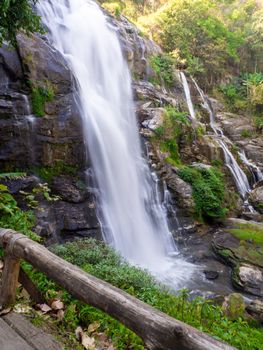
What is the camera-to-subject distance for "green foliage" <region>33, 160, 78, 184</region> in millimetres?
7195

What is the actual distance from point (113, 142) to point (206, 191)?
3856 mm

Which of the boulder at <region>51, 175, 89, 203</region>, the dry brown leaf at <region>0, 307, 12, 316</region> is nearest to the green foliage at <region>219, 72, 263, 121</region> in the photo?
the boulder at <region>51, 175, 89, 203</region>

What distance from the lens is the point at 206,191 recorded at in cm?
1090

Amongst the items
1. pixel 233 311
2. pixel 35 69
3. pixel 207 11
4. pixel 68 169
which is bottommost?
pixel 233 311

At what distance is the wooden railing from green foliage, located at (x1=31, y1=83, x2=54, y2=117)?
515 cm

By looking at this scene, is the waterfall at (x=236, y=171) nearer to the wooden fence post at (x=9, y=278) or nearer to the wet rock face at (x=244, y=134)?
the wet rock face at (x=244, y=134)

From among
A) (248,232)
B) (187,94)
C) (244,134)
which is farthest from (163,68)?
(248,232)

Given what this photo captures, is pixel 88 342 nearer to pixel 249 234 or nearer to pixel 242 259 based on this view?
pixel 242 259

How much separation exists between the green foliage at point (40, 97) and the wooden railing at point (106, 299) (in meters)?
5.15

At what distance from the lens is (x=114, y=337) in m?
2.70

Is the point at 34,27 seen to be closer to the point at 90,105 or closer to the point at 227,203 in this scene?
the point at 90,105

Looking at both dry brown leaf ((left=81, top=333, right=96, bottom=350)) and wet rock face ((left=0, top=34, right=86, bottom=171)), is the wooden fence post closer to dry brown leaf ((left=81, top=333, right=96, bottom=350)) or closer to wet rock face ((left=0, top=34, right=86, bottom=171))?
dry brown leaf ((left=81, top=333, right=96, bottom=350))

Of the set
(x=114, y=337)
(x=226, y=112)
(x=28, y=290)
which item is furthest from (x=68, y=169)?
(x=226, y=112)

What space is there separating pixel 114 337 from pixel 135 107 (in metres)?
10.3
